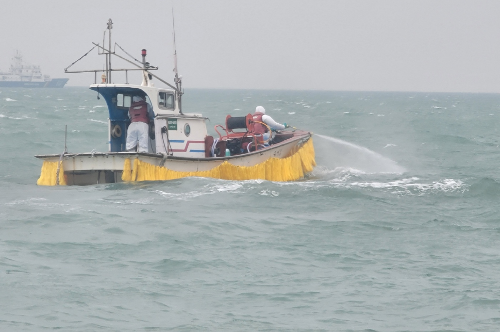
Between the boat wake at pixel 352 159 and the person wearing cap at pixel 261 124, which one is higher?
the person wearing cap at pixel 261 124

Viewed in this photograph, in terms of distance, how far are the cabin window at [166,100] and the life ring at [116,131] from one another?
1583 millimetres

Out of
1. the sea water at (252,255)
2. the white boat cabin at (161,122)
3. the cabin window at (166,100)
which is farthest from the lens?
the cabin window at (166,100)

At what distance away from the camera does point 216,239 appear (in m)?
12.9

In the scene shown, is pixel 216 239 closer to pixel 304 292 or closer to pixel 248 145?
pixel 304 292

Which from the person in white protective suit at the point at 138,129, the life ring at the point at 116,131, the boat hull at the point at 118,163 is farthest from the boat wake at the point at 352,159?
the person in white protective suit at the point at 138,129

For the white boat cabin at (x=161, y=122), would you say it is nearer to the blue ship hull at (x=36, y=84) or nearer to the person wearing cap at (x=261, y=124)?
the person wearing cap at (x=261, y=124)

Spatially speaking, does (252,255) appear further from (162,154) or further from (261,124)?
(261,124)

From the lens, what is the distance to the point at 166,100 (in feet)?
62.0

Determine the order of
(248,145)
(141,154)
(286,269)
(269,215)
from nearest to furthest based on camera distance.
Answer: (286,269) < (269,215) < (141,154) < (248,145)

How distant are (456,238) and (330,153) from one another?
48.5 feet

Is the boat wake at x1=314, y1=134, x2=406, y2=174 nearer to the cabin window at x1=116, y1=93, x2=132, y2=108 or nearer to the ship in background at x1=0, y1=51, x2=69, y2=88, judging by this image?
the cabin window at x1=116, y1=93, x2=132, y2=108

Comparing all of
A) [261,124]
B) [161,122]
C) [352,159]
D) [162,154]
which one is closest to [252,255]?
[162,154]

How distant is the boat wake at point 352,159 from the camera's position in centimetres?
2408

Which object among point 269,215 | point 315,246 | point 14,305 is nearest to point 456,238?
point 315,246
